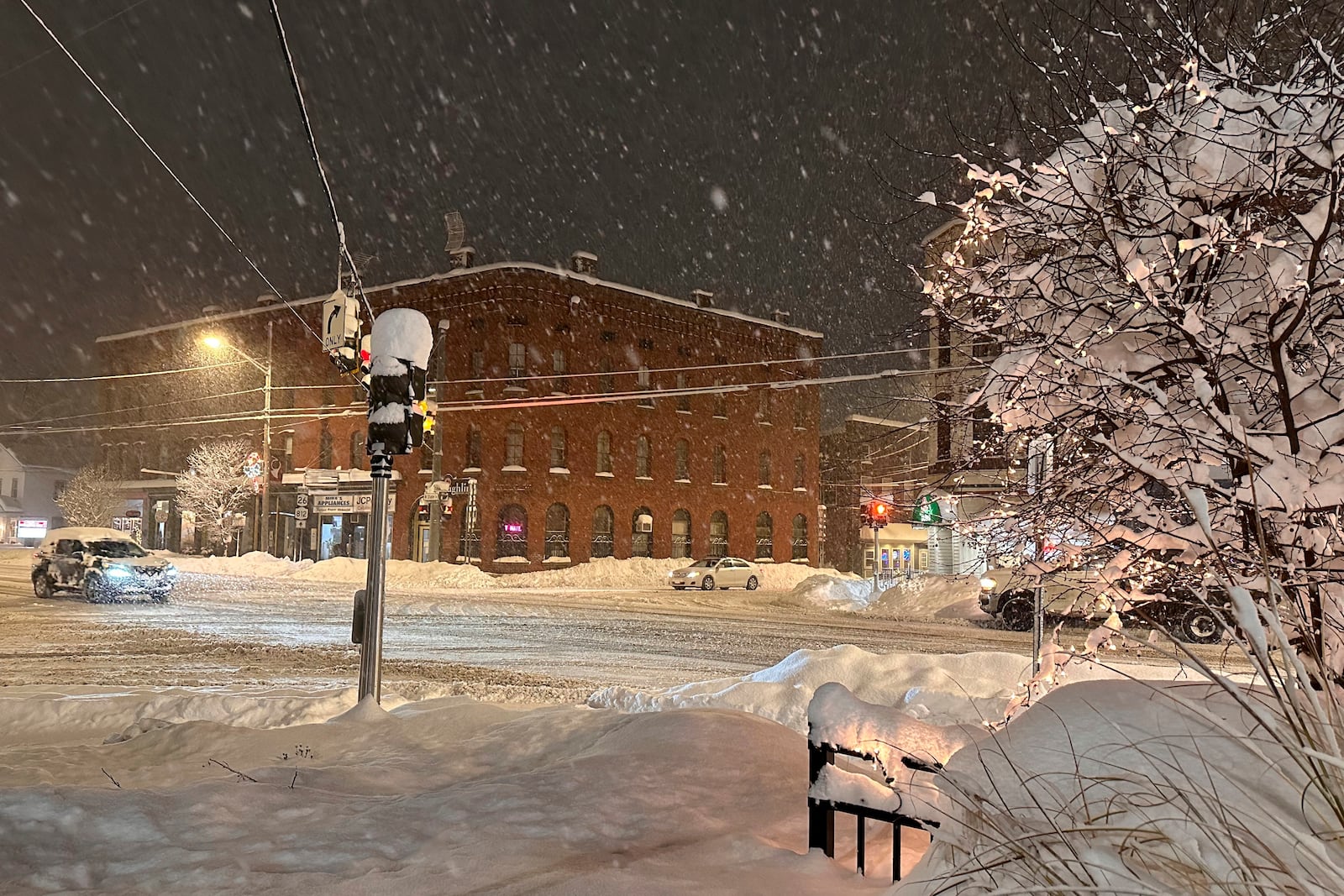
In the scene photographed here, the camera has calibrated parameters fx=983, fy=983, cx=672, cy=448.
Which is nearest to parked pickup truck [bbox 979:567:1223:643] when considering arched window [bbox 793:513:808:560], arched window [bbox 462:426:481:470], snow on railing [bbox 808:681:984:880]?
snow on railing [bbox 808:681:984:880]

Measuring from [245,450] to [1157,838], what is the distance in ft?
184

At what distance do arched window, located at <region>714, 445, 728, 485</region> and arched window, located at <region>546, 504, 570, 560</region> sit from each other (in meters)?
9.29

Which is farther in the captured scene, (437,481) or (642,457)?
(642,457)

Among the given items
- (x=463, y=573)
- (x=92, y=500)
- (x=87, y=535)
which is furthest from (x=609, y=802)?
(x=92, y=500)

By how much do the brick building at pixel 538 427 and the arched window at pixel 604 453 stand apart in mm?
64

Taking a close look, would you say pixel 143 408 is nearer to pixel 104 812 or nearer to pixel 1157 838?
pixel 104 812

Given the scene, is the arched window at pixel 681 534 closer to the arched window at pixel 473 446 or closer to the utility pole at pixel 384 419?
the arched window at pixel 473 446

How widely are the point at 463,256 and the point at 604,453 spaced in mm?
11321

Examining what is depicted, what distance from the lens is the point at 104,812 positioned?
4570 millimetres

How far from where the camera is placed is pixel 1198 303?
13.1 feet

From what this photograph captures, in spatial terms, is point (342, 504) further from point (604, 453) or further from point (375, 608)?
point (375, 608)

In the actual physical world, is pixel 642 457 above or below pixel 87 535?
above

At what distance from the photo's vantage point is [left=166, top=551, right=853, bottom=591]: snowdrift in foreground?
34531mm

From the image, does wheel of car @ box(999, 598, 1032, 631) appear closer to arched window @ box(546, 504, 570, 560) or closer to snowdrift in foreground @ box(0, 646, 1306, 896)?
snowdrift in foreground @ box(0, 646, 1306, 896)
